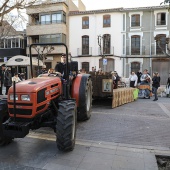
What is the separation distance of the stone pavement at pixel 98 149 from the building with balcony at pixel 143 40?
23746 mm

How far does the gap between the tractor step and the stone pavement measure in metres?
0.50

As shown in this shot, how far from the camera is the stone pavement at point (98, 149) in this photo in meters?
4.30

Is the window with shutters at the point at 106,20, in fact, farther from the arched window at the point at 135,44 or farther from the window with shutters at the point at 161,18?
the window with shutters at the point at 161,18

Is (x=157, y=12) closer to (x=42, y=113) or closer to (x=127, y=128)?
(x=127, y=128)

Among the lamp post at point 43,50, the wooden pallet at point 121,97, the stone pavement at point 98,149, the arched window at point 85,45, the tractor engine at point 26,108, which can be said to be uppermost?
the arched window at point 85,45

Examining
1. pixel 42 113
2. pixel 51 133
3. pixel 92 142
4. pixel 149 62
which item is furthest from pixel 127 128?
Answer: pixel 149 62

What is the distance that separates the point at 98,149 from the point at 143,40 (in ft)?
90.1

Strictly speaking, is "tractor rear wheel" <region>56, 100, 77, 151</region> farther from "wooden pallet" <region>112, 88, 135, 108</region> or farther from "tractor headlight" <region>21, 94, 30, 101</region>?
"wooden pallet" <region>112, 88, 135, 108</region>

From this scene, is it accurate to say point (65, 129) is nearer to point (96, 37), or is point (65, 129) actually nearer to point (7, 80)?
point (7, 80)

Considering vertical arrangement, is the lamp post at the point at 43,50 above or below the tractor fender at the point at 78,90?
above

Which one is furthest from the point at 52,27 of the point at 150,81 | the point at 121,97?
the point at 121,97

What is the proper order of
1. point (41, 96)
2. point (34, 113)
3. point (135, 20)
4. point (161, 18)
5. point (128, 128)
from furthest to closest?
point (135, 20), point (161, 18), point (128, 128), point (41, 96), point (34, 113)

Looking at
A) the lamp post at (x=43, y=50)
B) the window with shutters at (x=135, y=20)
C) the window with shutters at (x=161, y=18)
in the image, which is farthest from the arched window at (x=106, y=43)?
the lamp post at (x=43, y=50)

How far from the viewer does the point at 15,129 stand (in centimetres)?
447
